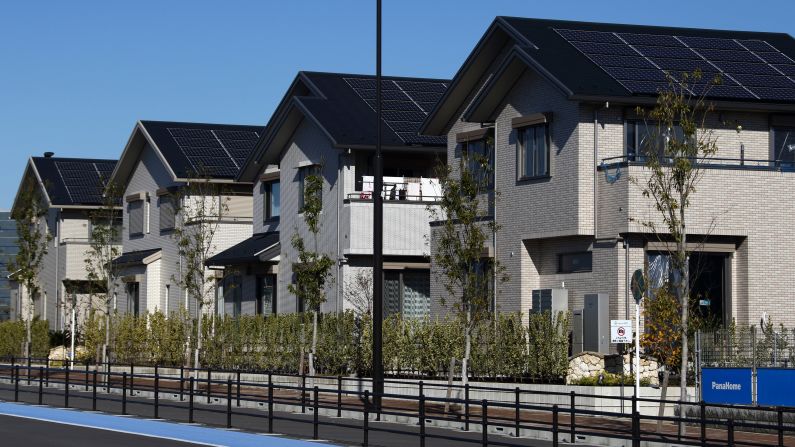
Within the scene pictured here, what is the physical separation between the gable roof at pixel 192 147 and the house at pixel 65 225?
13.1 ft

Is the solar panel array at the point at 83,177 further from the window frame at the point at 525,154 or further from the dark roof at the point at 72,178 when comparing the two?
the window frame at the point at 525,154

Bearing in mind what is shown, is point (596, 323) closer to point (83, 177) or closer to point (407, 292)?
point (407, 292)

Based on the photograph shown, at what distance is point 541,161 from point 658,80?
379 centimetres

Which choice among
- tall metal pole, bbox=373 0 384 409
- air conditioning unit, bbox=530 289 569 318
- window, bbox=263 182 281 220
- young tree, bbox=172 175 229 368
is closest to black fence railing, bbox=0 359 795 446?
tall metal pole, bbox=373 0 384 409

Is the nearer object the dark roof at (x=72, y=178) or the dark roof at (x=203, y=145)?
the dark roof at (x=203, y=145)

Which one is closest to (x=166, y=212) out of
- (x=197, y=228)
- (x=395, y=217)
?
(x=197, y=228)

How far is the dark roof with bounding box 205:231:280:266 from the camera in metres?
49.4

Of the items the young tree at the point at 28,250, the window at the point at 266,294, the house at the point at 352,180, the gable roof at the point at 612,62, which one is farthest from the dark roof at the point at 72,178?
the gable roof at the point at 612,62

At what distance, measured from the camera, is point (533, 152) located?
125 ft

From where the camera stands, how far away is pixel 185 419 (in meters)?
29.1

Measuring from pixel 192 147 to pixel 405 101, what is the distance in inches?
491

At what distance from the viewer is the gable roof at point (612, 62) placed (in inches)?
1410

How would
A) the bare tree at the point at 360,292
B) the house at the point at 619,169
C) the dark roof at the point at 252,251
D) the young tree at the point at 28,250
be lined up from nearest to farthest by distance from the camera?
the house at the point at 619,169 < the bare tree at the point at 360,292 < the dark roof at the point at 252,251 < the young tree at the point at 28,250

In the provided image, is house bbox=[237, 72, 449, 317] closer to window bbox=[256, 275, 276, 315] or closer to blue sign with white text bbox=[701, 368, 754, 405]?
window bbox=[256, 275, 276, 315]
